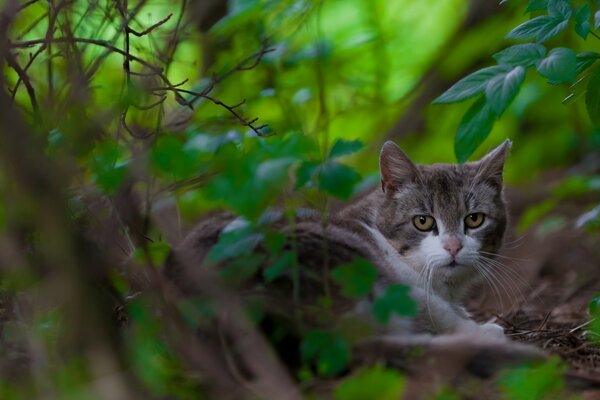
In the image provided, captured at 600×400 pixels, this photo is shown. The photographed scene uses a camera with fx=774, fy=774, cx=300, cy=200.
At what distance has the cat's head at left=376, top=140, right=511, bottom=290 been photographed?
134 inches

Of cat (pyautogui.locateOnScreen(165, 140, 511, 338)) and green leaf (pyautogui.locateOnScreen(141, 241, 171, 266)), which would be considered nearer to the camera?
green leaf (pyautogui.locateOnScreen(141, 241, 171, 266))

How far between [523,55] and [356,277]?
3.00 ft

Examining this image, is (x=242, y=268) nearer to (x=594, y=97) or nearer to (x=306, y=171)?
(x=306, y=171)

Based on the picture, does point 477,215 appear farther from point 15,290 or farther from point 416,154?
point 416,154

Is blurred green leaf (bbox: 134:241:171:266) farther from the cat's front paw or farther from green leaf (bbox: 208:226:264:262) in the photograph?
the cat's front paw

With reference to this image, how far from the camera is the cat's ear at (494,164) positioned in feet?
12.0

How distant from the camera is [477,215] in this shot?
142 inches

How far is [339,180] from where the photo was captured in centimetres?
213

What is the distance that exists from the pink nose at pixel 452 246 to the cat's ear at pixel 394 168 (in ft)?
1.27

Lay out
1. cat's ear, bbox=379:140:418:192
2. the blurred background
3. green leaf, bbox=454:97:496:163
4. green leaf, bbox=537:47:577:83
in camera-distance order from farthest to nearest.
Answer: cat's ear, bbox=379:140:418:192
green leaf, bbox=454:97:496:163
green leaf, bbox=537:47:577:83
the blurred background

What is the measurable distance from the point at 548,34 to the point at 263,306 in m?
1.26


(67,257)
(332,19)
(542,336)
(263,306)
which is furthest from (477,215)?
(332,19)

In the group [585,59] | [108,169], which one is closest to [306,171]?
[108,169]

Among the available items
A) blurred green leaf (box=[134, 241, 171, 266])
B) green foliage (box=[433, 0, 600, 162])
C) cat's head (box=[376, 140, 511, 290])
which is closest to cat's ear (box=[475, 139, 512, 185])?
cat's head (box=[376, 140, 511, 290])
